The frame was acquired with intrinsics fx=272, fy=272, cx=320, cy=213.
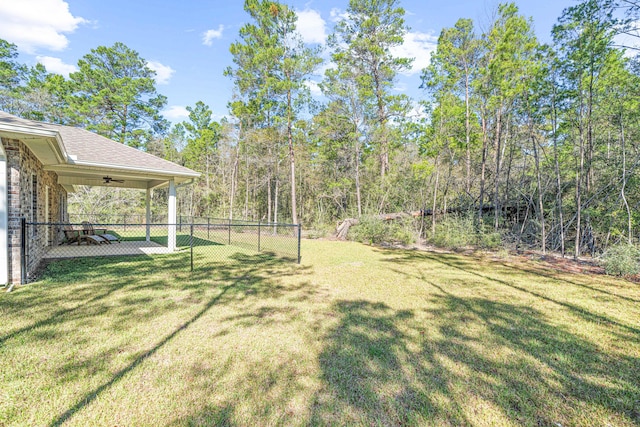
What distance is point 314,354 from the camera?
8.99ft

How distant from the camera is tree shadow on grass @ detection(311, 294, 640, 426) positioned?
77.8 inches

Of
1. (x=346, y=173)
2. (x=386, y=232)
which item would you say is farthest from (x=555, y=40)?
(x=346, y=173)

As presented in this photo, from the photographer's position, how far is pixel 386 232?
11.9 metres

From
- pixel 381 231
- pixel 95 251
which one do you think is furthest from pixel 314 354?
pixel 381 231

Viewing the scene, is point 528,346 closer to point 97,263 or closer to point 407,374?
point 407,374

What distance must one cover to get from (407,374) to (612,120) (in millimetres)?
9725

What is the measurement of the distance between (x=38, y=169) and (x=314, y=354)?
8.19 m

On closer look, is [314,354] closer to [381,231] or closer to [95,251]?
[95,251]

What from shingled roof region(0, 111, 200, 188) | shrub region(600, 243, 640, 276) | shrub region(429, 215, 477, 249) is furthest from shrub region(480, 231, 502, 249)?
shingled roof region(0, 111, 200, 188)

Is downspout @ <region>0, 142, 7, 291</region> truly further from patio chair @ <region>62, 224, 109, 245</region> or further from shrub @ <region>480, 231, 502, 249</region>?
shrub @ <region>480, 231, 502, 249</region>

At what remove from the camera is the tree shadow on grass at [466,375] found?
1977mm

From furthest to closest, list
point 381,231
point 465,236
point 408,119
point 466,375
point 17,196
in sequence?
point 408,119 < point 381,231 < point 465,236 < point 17,196 < point 466,375

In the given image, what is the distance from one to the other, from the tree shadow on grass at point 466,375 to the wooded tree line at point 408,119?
20.8ft

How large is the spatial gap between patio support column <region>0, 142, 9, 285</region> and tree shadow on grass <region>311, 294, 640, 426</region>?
5529 millimetres
